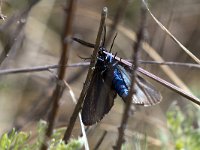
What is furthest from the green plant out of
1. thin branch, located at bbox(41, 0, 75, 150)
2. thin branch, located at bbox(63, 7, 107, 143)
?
thin branch, located at bbox(41, 0, 75, 150)

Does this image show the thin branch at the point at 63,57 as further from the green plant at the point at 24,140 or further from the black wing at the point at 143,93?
the black wing at the point at 143,93

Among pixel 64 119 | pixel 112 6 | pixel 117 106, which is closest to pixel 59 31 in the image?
pixel 112 6

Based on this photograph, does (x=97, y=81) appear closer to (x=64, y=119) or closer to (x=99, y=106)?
(x=99, y=106)

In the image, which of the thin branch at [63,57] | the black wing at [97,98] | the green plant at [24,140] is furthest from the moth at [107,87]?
the thin branch at [63,57]

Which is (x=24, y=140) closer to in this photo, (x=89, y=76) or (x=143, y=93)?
(x=89, y=76)

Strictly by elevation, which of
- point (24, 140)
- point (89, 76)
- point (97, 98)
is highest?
point (89, 76)

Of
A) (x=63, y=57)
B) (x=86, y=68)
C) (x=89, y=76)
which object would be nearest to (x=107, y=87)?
(x=89, y=76)
